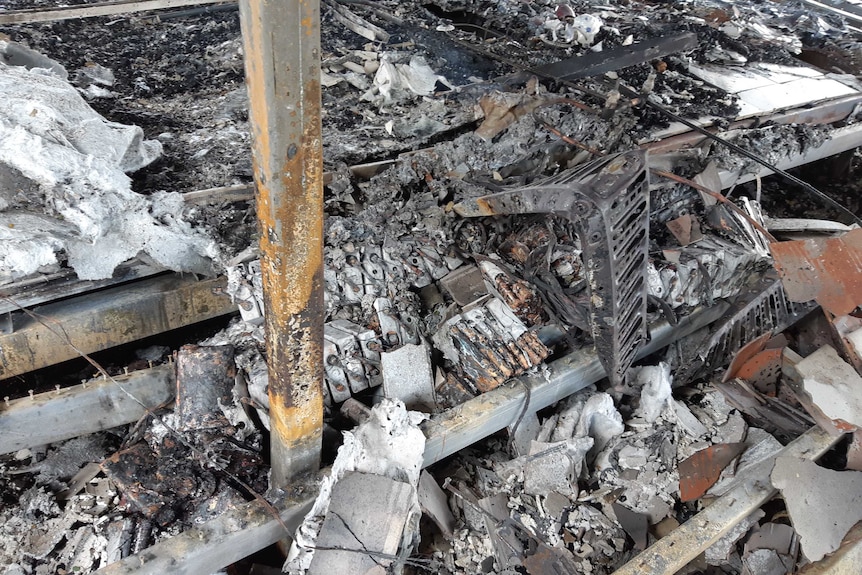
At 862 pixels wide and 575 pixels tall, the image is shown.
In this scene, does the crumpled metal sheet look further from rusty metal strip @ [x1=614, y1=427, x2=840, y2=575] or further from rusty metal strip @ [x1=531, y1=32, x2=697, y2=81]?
rusty metal strip @ [x1=531, y1=32, x2=697, y2=81]

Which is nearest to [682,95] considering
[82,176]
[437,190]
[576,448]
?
[437,190]

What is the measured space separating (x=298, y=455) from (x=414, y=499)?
578 millimetres

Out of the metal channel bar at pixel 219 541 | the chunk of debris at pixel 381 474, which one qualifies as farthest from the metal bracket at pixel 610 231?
the metal channel bar at pixel 219 541

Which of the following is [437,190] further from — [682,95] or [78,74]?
[78,74]

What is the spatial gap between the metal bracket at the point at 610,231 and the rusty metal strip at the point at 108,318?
1.88 m

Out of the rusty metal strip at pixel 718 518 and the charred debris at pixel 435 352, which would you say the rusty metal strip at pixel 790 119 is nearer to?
the charred debris at pixel 435 352

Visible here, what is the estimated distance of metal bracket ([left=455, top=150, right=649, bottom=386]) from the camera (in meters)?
2.72

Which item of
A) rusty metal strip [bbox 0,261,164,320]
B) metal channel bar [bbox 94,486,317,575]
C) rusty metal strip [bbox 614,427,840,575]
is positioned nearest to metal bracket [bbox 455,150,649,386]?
rusty metal strip [bbox 614,427,840,575]

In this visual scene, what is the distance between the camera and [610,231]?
2.72m

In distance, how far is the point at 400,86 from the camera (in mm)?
5000

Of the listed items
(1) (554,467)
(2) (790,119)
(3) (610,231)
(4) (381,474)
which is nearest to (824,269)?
(3) (610,231)

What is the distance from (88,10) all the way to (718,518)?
6.66m

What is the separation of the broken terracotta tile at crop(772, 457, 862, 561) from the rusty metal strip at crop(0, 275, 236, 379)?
3295mm

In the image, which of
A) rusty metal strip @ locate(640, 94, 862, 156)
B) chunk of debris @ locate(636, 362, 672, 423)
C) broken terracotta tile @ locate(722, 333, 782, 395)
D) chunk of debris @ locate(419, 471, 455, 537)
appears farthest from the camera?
rusty metal strip @ locate(640, 94, 862, 156)
